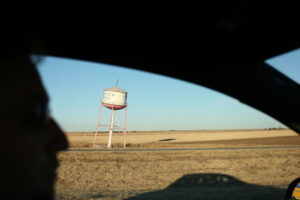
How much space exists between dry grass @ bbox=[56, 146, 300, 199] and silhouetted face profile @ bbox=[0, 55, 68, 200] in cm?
732

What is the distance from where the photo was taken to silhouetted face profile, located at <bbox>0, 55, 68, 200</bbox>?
3.51ft

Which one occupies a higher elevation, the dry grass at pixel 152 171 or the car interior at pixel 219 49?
the car interior at pixel 219 49

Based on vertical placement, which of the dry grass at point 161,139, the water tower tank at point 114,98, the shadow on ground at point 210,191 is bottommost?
the shadow on ground at point 210,191

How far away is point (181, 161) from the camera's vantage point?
48.0 ft

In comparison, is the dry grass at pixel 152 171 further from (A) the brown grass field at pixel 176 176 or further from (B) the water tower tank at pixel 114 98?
(B) the water tower tank at pixel 114 98

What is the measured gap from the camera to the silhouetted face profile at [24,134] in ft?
3.51

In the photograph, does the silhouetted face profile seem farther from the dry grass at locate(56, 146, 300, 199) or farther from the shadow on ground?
the dry grass at locate(56, 146, 300, 199)

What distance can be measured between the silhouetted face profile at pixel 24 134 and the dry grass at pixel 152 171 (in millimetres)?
7319

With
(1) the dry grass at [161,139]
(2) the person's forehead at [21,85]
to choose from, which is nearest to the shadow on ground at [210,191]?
(2) the person's forehead at [21,85]

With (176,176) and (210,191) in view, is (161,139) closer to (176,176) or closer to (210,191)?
(176,176)

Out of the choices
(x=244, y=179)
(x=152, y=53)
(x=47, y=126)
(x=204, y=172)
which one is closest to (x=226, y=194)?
(x=244, y=179)

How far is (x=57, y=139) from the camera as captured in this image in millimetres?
1582

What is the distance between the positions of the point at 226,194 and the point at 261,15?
301 inches

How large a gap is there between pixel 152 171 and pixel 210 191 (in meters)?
4.23
